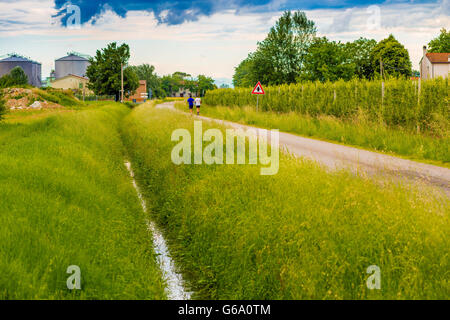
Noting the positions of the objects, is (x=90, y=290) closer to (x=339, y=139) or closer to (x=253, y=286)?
(x=253, y=286)

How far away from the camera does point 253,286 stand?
5.91 m

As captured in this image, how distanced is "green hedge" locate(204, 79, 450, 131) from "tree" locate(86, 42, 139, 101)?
62.3 meters

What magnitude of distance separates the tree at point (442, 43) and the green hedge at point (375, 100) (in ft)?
223

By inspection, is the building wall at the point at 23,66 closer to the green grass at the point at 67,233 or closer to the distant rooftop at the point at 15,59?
the distant rooftop at the point at 15,59

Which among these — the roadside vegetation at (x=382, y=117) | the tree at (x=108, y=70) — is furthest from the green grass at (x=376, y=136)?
the tree at (x=108, y=70)

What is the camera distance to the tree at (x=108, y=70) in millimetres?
91812

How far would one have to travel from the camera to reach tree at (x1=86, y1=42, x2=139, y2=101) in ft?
301

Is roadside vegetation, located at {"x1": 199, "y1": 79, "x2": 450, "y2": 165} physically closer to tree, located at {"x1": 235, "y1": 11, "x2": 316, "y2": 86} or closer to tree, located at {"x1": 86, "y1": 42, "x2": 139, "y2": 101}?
tree, located at {"x1": 235, "y1": 11, "x2": 316, "y2": 86}

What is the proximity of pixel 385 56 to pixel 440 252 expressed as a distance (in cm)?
7958
